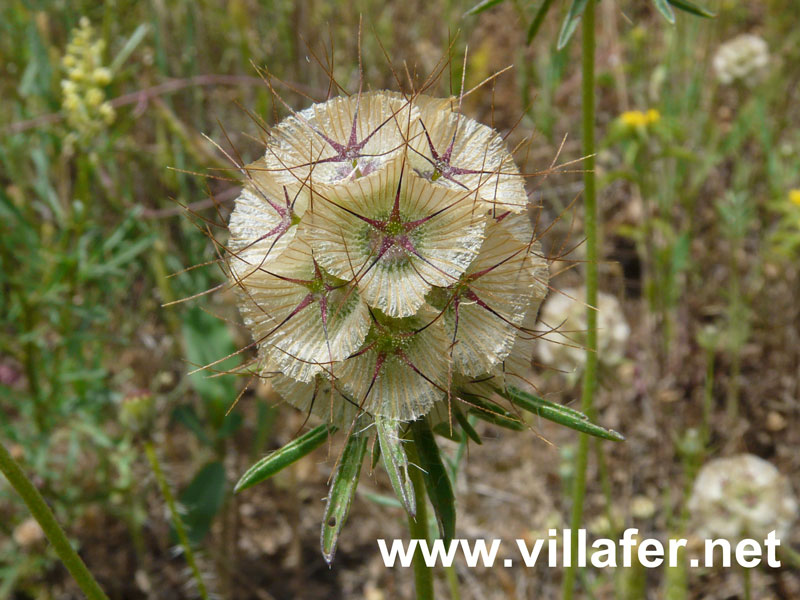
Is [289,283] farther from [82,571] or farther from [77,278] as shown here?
[77,278]

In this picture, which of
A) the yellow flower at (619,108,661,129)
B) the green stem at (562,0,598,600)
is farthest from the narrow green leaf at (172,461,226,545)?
the yellow flower at (619,108,661,129)

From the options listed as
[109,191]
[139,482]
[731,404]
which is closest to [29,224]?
[109,191]

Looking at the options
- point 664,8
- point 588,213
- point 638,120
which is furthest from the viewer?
point 638,120

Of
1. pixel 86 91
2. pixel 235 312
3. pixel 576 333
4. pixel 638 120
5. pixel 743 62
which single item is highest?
pixel 743 62

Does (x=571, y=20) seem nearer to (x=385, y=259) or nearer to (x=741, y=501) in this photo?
(x=385, y=259)

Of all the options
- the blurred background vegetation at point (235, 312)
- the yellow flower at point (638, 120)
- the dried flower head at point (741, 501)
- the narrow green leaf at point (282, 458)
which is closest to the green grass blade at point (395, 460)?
the narrow green leaf at point (282, 458)

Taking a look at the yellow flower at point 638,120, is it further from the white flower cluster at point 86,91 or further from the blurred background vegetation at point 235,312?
the white flower cluster at point 86,91

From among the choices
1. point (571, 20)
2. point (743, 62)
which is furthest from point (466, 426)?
point (743, 62)
